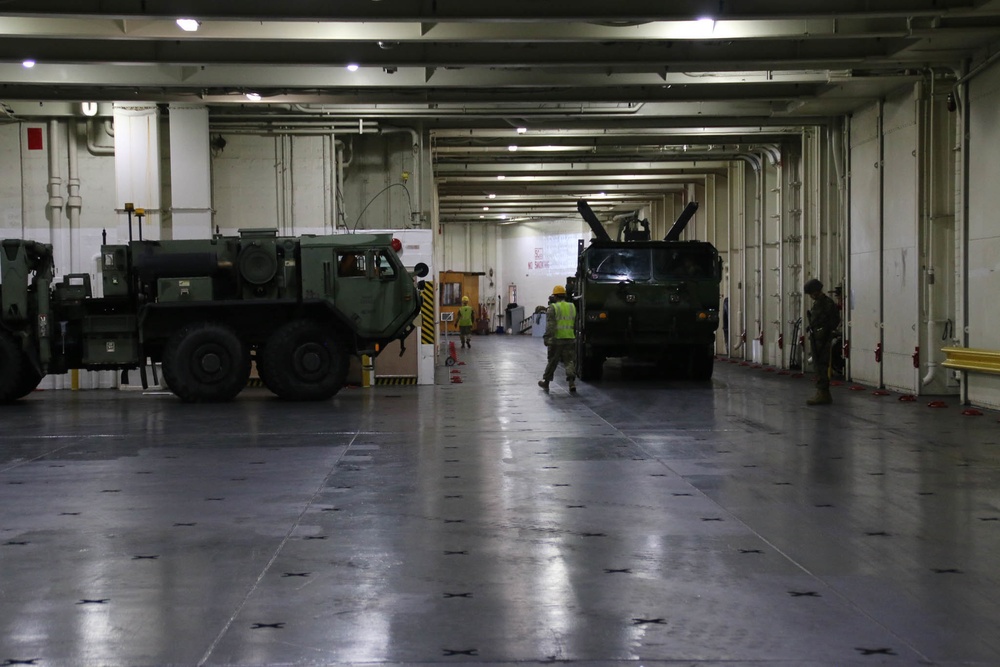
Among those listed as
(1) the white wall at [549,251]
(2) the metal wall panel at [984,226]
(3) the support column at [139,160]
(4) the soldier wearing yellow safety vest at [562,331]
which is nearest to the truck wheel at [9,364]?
(3) the support column at [139,160]

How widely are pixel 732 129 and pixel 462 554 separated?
16689 millimetres

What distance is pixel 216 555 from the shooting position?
619cm

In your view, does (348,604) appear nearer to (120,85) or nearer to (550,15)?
(550,15)

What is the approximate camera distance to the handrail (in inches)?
537

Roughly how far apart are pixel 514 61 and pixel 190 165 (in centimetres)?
691

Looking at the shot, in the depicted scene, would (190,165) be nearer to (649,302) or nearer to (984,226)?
(649,302)

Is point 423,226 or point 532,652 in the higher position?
point 423,226

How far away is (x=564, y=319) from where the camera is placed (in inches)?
685

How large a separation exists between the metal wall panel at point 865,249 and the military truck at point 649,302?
2337 mm

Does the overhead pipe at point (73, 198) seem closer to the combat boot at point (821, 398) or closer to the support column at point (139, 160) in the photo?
the support column at point (139, 160)

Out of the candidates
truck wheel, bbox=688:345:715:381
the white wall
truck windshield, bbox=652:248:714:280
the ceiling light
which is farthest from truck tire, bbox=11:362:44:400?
the white wall

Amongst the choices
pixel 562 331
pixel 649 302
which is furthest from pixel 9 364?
pixel 649 302

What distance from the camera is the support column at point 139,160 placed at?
62.1ft

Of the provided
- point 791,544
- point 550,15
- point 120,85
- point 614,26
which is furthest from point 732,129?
point 791,544
